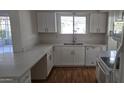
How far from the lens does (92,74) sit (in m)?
3.76

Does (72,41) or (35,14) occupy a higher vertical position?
(35,14)

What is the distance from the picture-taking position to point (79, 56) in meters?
4.32

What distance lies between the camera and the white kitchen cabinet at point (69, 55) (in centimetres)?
429

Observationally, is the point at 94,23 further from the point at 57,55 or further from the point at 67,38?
the point at 57,55

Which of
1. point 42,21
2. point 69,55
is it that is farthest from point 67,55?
point 42,21

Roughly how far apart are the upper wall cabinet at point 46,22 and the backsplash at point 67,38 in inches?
11.8

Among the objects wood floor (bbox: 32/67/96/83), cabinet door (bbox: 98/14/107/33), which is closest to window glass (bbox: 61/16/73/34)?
cabinet door (bbox: 98/14/107/33)

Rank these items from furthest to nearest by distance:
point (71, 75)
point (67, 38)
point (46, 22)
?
1. point (67, 38)
2. point (46, 22)
3. point (71, 75)

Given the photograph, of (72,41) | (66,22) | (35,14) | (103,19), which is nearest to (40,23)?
(35,14)

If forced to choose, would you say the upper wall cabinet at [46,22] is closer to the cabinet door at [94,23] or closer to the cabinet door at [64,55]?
the cabinet door at [64,55]

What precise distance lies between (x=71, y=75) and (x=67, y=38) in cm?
155
